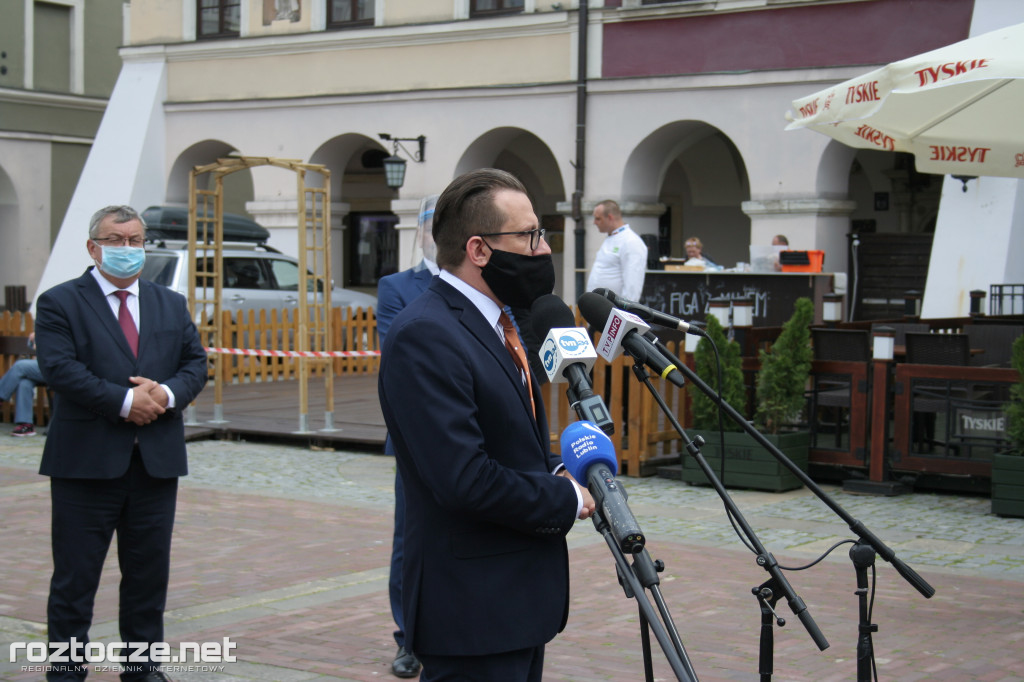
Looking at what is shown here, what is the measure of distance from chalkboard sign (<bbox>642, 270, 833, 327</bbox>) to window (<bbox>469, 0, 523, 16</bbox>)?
266 inches

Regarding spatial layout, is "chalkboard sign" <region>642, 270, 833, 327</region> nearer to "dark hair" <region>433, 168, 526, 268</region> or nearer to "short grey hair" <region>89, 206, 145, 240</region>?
"short grey hair" <region>89, 206, 145, 240</region>

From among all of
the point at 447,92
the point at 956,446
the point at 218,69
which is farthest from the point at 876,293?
the point at 218,69

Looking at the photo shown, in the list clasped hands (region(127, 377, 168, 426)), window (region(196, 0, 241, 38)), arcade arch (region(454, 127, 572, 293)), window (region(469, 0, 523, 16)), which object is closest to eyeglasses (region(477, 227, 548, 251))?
clasped hands (region(127, 377, 168, 426))

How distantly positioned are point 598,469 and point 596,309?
27.8 inches

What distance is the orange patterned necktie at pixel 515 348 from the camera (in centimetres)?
327

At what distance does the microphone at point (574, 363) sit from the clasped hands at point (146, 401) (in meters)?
2.46

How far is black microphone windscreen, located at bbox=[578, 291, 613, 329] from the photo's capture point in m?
3.49

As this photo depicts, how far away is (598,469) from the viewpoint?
9.62 ft

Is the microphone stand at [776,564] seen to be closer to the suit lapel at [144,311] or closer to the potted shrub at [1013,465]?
the suit lapel at [144,311]

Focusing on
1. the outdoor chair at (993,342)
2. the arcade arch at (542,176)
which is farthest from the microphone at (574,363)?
the arcade arch at (542,176)

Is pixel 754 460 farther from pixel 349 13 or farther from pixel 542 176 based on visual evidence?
pixel 542 176

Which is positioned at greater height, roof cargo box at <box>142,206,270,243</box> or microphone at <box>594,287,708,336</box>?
roof cargo box at <box>142,206,270,243</box>

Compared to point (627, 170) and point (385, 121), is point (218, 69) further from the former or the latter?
point (627, 170)

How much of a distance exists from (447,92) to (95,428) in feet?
55.6
